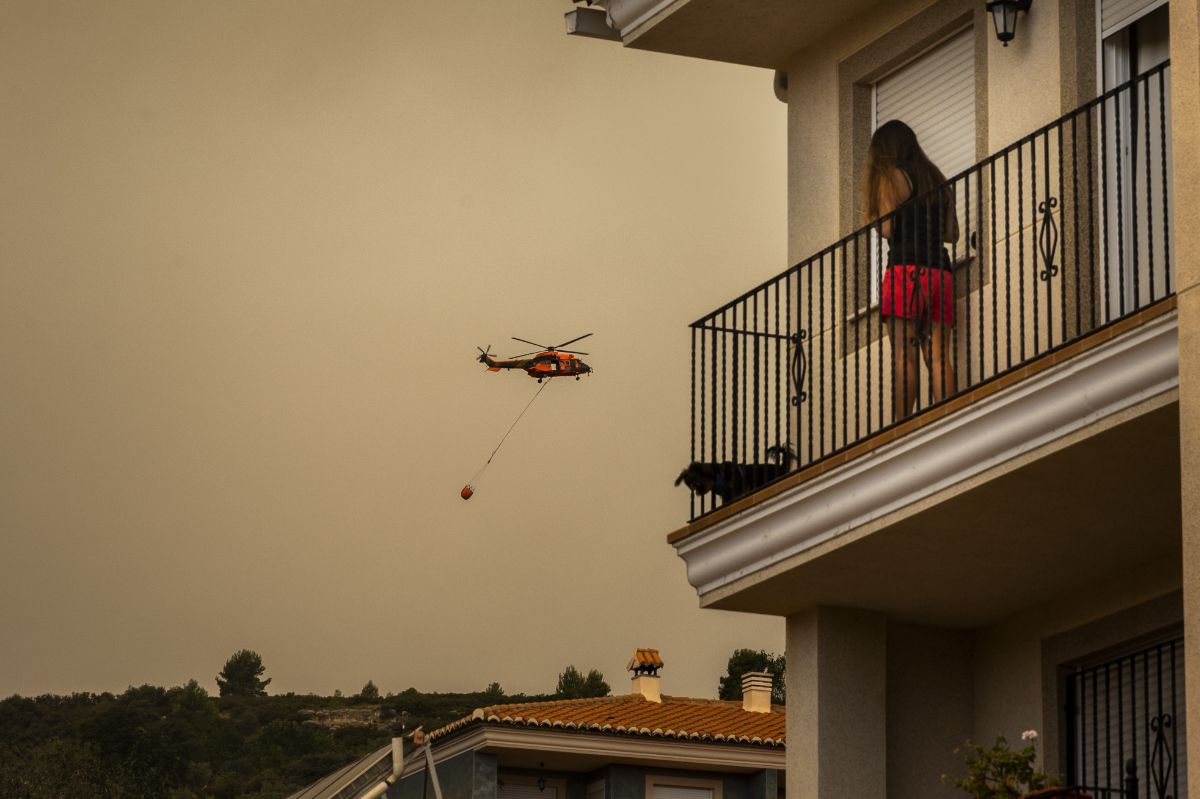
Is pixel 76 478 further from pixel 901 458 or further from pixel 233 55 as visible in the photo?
pixel 901 458

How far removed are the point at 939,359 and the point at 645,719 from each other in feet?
67.4

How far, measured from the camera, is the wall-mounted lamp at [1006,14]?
14.9 m

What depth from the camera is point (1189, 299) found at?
11.3 m

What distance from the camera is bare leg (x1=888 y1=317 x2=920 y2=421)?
14.3 meters

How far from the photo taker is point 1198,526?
1073cm

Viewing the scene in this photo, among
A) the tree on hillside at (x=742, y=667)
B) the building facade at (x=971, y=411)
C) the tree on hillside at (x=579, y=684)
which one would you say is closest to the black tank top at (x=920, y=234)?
the building facade at (x=971, y=411)

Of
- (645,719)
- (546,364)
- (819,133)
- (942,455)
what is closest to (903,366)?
(942,455)

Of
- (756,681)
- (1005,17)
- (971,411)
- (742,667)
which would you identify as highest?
(742,667)

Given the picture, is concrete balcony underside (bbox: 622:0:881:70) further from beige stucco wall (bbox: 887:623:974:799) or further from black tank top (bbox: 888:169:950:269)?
beige stucco wall (bbox: 887:623:974:799)

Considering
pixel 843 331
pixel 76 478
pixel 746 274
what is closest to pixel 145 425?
pixel 76 478

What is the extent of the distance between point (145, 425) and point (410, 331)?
8895 mm

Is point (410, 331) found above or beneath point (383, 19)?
beneath

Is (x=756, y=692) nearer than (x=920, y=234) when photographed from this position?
No

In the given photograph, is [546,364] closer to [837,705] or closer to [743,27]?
[743,27]
